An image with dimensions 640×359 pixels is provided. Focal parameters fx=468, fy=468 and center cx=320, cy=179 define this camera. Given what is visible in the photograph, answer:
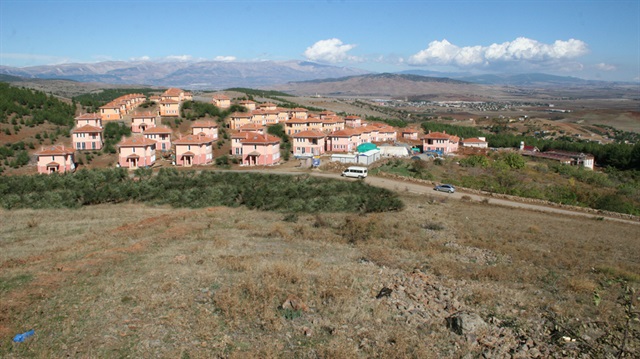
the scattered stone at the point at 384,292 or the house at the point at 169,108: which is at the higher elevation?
the house at the point at 169,108

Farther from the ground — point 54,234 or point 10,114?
point 10,114

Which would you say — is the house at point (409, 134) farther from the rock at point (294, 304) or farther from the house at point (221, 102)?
the rock at point (294, 304)

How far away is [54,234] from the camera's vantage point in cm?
2200

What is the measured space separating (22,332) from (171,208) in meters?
19.1

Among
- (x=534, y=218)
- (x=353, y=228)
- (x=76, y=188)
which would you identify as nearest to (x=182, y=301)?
(x=353, y=228)

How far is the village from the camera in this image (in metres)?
48.1

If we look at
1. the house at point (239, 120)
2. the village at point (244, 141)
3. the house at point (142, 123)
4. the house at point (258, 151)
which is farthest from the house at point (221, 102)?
the house at point (258, 151)

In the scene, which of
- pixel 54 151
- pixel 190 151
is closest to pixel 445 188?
pixel 190 151

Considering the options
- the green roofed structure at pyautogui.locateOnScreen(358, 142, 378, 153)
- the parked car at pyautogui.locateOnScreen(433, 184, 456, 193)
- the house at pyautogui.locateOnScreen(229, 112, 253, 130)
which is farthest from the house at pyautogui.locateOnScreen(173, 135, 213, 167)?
the parked car at pyautogui.locateOnScreen(433, 184, 456, 193)

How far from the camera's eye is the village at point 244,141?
158 ft

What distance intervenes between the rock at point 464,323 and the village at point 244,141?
35289 mm

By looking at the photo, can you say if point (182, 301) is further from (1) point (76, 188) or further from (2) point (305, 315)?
(1) point (76, 188)

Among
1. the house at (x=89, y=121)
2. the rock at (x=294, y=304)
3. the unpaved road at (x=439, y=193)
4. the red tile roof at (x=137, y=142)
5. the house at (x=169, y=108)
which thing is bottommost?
the unpaved road at (x=439, y=193)

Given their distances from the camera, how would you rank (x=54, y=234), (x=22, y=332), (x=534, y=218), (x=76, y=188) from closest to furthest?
(x=22, y=332)
(x=54, y=234)
(x=534, y=218)
(x=76, y=188)
